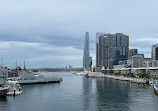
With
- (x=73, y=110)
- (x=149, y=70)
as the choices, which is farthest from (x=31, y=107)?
(x=149, y=70)

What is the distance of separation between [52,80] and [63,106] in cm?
9203

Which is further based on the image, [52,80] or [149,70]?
[149,70]

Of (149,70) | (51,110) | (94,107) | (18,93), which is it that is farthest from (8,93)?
(149,70)

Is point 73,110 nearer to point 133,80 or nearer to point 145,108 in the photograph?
point 145,108

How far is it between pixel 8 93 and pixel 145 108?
48693mm

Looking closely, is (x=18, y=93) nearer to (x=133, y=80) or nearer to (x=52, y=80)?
(x=52, y=80)

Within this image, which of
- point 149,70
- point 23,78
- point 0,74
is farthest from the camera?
point 149,70

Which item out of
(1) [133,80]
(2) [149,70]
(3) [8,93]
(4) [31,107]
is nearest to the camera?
(4) [31,107]

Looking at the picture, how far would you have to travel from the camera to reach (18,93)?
78562 mm

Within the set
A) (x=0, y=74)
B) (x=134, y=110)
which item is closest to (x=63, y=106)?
(x=134, y=110)

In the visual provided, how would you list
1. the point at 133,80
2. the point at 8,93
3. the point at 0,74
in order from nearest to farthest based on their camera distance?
the point at 8,93 < the point at 0,74 < the point at 133,80

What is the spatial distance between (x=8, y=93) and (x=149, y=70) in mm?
118658

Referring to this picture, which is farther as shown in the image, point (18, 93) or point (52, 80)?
point (52, 80)

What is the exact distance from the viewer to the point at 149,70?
163750mm
